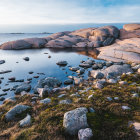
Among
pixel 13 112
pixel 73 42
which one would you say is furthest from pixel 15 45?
pixel 13 112

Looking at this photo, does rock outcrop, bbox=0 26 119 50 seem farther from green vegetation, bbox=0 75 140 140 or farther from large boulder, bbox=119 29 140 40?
green vegetation, bbox=0 75 140 140

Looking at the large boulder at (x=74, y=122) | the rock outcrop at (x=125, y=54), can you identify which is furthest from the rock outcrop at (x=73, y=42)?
the large boulder at (x=74, y=122)

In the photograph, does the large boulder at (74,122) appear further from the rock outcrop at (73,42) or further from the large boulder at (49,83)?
the rock outcrop at (73,42)

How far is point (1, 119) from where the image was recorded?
7938 mm

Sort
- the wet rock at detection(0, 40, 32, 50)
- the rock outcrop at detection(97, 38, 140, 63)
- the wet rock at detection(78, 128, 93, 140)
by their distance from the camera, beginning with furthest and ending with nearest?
the wet rock at detection(0, 40, 32, 50), the rock outcrop at detection(97, 38, 140, 63), the wet rock at detection(78, 128, 93, 140)

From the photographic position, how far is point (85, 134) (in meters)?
5.26

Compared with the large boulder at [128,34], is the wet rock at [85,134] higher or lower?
lower

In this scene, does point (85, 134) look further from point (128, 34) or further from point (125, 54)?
point (128, 34)

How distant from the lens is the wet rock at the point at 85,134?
5179mm

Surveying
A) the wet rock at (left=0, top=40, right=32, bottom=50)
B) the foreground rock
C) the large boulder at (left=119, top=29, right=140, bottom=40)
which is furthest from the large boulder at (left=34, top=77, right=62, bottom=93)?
the large boulder at (left=119, top=29, right=140, bottom=40)

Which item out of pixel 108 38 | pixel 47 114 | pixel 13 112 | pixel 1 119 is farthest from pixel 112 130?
pixel 108 38

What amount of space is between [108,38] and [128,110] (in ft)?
154

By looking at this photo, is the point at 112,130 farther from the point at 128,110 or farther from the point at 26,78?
the point at 26,78

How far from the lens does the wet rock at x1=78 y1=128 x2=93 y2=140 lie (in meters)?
5.18
